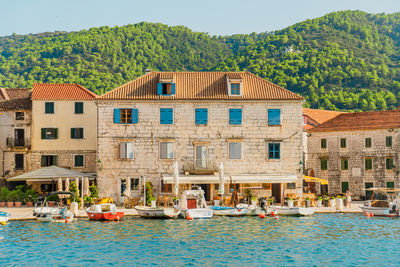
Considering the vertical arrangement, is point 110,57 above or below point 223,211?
above

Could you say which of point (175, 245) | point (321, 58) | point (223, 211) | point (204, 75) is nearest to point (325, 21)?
point (321, 58)

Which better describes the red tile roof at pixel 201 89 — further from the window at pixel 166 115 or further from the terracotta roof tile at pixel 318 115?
the terracotta roof tile at pixel 318 115

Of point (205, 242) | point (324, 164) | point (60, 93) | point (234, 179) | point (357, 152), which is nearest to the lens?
point (205, 242)

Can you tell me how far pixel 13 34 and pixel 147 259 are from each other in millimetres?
138681

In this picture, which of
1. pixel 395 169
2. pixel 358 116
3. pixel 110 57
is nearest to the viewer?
pixel 395 169

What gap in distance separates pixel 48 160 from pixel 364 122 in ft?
102

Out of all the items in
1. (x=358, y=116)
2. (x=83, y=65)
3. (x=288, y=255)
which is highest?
(x=83, y=65)

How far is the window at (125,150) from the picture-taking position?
4297cm

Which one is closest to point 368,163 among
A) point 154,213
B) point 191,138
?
point 191,138

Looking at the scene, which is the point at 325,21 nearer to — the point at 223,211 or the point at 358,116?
the point at 358,116

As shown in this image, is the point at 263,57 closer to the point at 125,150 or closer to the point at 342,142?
the point at 342,142

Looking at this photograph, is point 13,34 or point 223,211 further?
point 13,34

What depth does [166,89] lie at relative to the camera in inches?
1730

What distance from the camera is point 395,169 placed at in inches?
1978
